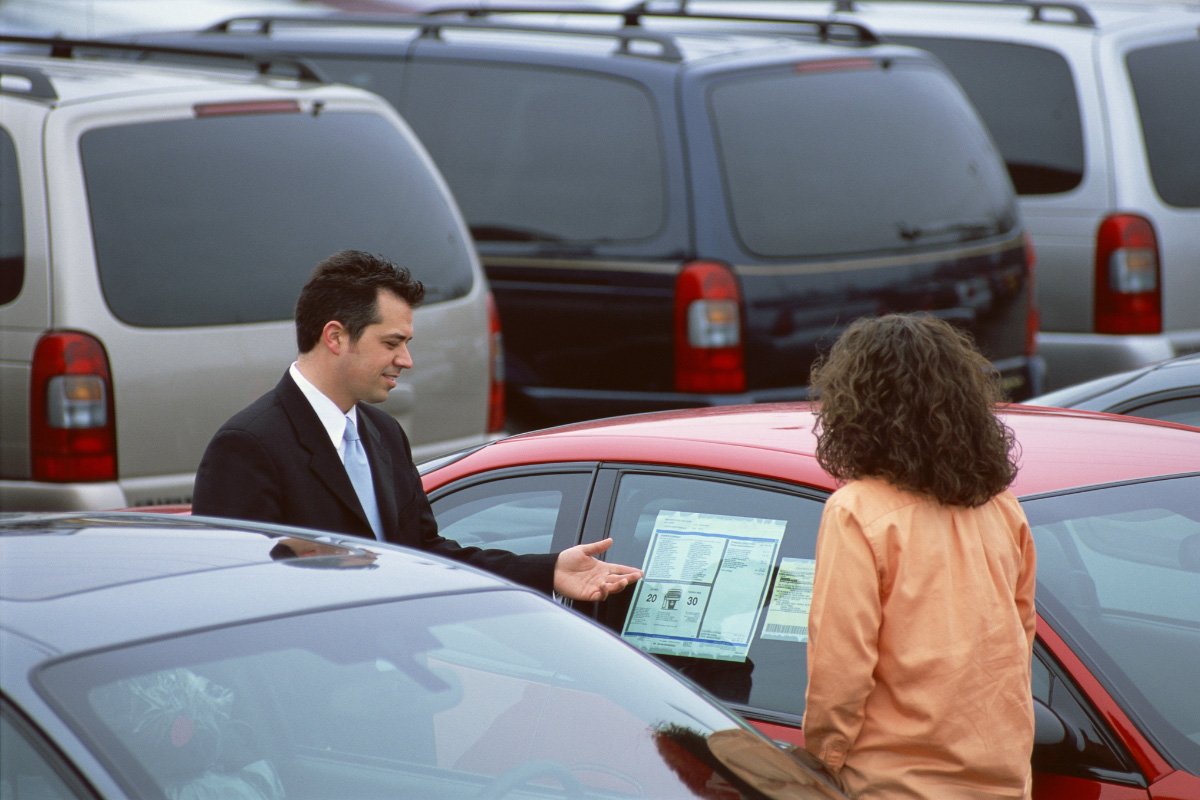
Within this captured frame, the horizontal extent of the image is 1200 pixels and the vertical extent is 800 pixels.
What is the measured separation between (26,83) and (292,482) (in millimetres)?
2689

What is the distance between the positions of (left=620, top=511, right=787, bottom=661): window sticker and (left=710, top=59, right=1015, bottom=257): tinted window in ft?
11.0

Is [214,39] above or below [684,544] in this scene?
above

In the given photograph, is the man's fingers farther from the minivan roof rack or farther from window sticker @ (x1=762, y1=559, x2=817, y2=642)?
the minivan roof rack

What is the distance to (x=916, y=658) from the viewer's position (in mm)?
3010

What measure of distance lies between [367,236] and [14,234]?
1.27 metres

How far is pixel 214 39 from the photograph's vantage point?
8820 mm

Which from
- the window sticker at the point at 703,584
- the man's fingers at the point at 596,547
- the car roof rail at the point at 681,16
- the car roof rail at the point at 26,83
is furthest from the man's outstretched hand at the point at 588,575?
the car roof rail at the point at 681,16

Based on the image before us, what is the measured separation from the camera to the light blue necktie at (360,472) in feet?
12.4

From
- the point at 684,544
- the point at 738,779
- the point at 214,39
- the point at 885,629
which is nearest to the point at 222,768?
the point at 738,779

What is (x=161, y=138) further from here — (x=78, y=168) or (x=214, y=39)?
(x=214, y=39)

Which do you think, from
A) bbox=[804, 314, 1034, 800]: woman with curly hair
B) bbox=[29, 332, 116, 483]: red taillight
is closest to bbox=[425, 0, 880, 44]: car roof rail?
bbox=[29, 332, 116, 483]: red taillight

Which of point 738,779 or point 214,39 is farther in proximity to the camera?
point 214,39

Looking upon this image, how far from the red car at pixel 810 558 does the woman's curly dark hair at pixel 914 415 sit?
0.37m

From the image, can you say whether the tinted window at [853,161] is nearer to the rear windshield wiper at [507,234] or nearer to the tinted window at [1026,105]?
the rear windshield wiper at [507,234]
